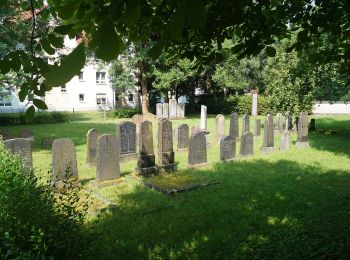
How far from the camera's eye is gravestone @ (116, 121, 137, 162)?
1232cm

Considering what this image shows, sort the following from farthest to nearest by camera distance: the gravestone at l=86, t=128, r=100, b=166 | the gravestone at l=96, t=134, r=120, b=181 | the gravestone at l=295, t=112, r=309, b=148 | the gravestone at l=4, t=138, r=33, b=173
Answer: the gravestone at l=295, t=112, r=309, b=148
the gravestone at l=86, t=128, r=100, b=166
the gravestone at l=96, t=134, r=120, b=181
the gravestone at l=4, t=138, r=33, b=173

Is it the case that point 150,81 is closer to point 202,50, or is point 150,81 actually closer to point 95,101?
point 95,101

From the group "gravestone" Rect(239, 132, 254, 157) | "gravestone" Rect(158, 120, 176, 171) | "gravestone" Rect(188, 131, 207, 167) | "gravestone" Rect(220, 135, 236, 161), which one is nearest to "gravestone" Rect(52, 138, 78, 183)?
"gravestone" Rect(158, 120, 176, 171)

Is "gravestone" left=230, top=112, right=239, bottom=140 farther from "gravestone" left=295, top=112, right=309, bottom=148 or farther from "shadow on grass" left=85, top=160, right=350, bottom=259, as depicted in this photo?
"shadow on grass" left=85, top=160, right=350, bottom=259

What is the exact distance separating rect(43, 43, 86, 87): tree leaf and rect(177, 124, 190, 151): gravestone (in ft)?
44.3

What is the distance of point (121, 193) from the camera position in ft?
28.2

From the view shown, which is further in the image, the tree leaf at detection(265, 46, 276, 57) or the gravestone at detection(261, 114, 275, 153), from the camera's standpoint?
the gravestone at detection(261, 114, 275, 153)

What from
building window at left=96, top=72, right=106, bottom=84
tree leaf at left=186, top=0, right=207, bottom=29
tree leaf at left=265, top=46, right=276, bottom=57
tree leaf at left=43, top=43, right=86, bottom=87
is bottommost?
tree leaf at left=43, top=43, right=86, bottom=87

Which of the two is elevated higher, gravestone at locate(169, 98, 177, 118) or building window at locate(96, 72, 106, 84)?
building window at locate(96, 72, 106, 84)

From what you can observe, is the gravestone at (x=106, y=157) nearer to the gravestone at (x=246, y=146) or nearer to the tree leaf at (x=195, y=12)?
the gravestone at (x=246, y=146)

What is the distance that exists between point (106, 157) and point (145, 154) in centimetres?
135

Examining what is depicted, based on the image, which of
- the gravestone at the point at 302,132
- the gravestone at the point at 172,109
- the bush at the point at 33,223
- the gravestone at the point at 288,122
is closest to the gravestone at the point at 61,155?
the bush at the point at 33,223

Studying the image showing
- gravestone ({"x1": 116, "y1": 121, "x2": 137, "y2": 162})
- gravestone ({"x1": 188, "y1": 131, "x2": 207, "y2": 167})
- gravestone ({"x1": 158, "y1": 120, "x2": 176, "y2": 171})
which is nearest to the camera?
gravestone ({"x1": 158, "y1": 120, "x2": 176, "y2": 171})

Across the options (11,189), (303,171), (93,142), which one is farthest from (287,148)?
(11,189)
